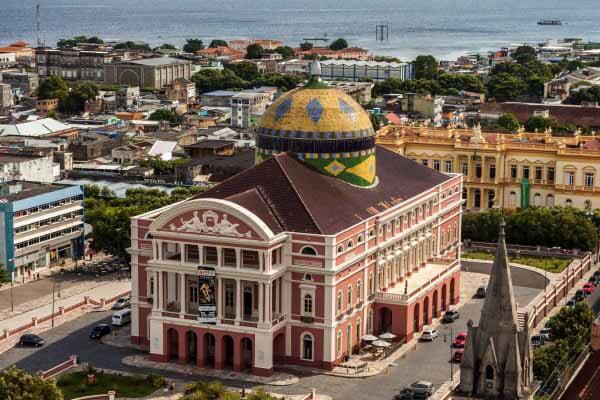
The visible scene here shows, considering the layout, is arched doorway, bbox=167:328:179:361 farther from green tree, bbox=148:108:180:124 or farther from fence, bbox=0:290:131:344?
green tree, bbox=148:108:180:124

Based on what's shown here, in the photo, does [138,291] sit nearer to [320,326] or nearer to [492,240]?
[320,326]

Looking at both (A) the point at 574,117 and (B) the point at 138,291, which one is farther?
(A) the point at 574,117

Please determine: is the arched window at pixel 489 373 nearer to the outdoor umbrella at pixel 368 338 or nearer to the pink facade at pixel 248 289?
the pink facade at pixel 248 289

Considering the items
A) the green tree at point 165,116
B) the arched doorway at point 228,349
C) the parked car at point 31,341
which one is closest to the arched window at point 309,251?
the arched doorway at point 228,349

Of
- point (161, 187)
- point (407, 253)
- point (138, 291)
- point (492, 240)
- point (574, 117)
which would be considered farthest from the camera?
point (574, 117)

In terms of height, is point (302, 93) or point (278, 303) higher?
point (302, 93)

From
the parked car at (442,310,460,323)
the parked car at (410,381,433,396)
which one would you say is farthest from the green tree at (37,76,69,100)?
the parked car at (410,381,433,396)

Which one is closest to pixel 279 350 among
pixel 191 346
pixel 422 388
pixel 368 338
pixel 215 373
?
pixel 215 373

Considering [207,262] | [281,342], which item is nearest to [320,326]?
[281,342]
